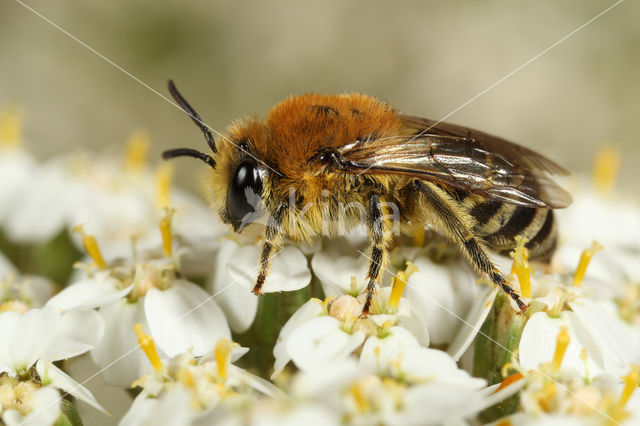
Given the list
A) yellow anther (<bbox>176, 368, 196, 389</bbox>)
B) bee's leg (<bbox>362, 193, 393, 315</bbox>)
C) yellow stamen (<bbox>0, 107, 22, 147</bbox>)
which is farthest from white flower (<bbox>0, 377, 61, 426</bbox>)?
yellow stamen (<bbox>0, 107, 22, 147</bbox>)

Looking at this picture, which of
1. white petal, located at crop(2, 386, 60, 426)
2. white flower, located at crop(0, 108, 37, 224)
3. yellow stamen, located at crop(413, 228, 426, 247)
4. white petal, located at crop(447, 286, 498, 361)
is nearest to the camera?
white petal, located at crop(2, 386, 60, 426)

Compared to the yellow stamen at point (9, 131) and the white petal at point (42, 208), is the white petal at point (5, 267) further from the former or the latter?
the yellow stamen at point (9, 131)

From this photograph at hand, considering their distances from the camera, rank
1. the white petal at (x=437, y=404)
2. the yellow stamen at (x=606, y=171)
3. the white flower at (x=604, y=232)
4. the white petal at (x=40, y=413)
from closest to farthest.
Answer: the white petal at (x=437, y=404) < the white petal at (x=40, y=413) < the white flower at (x=604, y=232) < the yellow stamen at (x=606, y=171)

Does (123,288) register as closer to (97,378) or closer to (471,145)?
(97,378)

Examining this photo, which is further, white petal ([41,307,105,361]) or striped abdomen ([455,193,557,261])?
striped abdomen ([455,193,557,261])

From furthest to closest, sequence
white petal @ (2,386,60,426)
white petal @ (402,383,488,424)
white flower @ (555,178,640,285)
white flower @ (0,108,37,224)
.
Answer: white flower @ (0,108,37,224) → white flower @ (555,178,640,285) → white petal @ (2,386,60,426) → white petal @ (402,383,488,424)

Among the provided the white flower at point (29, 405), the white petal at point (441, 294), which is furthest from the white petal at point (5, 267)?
the white petal at point (441, 294)

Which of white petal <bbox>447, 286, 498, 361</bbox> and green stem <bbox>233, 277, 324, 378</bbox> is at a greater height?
white petal <bbox>447, 286, 498, 361</bbox>

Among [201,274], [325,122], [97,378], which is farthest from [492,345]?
[97,378]

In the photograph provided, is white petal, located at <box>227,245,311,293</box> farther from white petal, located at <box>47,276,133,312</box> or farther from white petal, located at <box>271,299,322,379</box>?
white petal, located at <box>47,276,133,312</box>
